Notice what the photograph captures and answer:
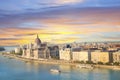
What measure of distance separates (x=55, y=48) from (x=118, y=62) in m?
6.55

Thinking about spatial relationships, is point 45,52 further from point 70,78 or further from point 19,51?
point 70,78

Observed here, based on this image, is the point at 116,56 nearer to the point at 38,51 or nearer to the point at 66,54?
the point at 66,54

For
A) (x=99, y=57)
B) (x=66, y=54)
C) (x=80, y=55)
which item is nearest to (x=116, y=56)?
(x=99, y=57)

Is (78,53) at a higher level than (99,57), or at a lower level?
higher

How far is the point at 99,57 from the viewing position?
1286 centimetres

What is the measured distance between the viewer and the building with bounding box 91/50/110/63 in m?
12.5

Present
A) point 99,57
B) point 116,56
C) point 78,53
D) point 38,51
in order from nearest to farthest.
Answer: point 116,56
point 99,57
point 78,53
point 38,51

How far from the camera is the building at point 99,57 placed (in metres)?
12.5

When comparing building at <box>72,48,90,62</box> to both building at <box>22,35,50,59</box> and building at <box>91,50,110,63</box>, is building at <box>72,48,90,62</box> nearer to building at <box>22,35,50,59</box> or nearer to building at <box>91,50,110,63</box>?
building at <box>91,50,110,63</box>

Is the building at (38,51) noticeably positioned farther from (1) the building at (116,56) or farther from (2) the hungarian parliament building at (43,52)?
(1) the building at (116,56)

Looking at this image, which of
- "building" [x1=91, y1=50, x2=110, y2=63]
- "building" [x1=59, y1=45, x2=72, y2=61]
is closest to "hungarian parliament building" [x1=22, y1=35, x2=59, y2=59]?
"building" [x1=59, y1=45, x2=72, y2=61]

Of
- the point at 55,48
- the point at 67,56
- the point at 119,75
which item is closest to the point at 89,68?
the point at 119,75

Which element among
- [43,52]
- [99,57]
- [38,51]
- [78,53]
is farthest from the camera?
[38,51]

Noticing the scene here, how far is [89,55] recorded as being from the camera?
44.5 ft
